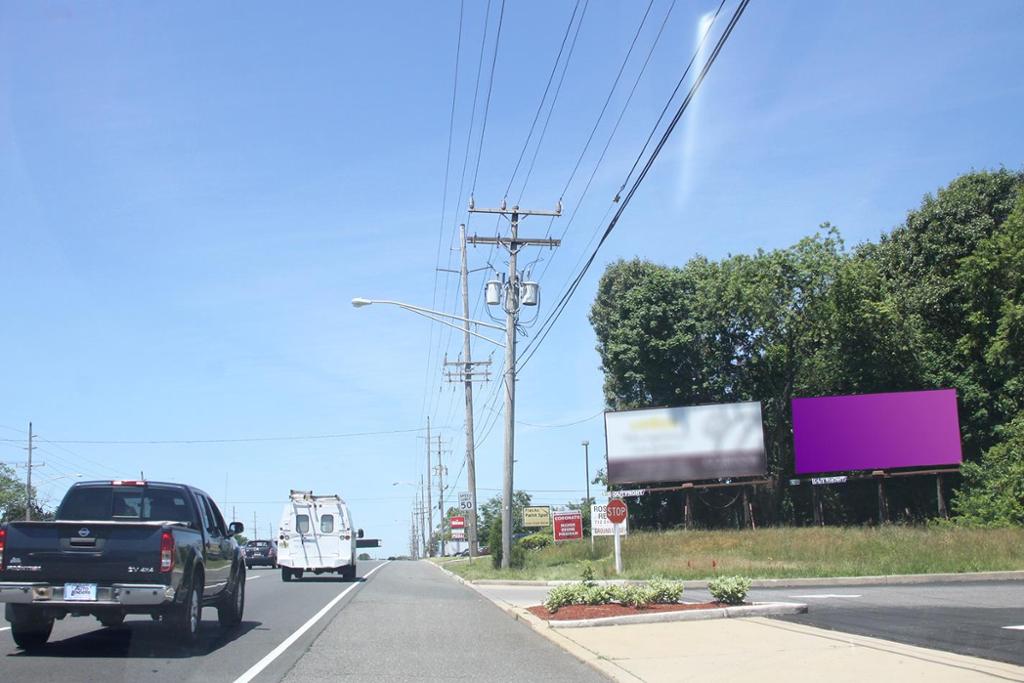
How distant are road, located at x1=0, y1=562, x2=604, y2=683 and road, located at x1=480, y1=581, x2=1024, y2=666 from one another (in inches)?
164

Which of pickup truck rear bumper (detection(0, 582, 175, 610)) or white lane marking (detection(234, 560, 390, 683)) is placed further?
pickup truck rear bumper (detection(0, 582, 175, 610))

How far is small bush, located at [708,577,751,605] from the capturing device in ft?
52.1

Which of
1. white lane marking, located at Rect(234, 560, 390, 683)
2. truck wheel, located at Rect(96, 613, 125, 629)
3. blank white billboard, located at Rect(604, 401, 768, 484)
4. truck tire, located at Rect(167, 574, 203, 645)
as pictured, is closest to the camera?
white lane marking, located at Rect(234, 560, 390, 683)

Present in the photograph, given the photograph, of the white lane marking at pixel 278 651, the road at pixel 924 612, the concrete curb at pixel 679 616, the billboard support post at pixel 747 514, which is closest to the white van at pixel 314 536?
the road at pixel 924 612

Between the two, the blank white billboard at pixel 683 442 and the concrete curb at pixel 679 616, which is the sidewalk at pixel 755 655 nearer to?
the concrete curb at pixel 679 616

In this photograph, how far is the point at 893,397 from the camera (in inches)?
1766

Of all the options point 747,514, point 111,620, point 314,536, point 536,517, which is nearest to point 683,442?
point 747,514

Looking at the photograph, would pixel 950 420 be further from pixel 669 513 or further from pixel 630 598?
pixel 630 598

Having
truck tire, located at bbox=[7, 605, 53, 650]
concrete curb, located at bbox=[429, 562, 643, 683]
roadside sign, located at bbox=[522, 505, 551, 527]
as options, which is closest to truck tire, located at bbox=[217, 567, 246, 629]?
truck tire, located at bbox=[7, 605, 53, 650]

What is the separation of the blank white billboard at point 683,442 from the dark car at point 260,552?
19.0 m

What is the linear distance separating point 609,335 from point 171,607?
4884cm

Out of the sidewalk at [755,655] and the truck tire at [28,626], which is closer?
the sidewalk at [755,655]

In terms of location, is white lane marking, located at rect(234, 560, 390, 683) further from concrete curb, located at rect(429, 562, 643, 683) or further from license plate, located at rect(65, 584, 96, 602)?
concrete curb, located at rect(429, 562, 643, 683)

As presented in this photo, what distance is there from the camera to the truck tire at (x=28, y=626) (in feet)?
40.0
